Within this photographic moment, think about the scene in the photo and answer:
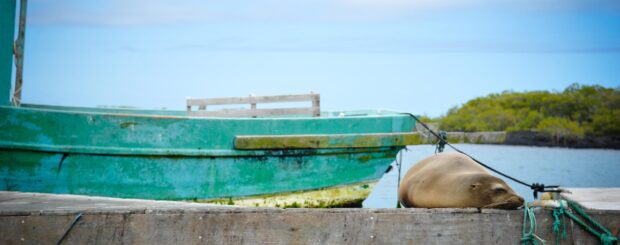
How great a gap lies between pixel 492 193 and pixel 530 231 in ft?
0.86

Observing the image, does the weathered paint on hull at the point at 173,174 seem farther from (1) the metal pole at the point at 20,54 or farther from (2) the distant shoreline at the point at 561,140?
(2) the distant shoreline at the point at 561,140

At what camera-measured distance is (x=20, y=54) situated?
370 inches

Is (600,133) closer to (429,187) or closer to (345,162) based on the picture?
(345,162)

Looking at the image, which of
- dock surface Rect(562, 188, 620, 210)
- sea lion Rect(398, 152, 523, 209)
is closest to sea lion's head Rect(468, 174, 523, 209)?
sea lion Rect(398, 152, 523, 209)

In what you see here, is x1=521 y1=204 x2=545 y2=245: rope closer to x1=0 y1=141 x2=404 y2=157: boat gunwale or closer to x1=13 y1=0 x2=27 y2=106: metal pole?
x1=0 y1=141 x2=404 y2=157: boat gunwale

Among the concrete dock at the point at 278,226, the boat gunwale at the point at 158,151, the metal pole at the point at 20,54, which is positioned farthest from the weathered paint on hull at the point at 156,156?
the concrete dock at the point at 278,226

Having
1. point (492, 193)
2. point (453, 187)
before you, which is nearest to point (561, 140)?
point (453, 187)

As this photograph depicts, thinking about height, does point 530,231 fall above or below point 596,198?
below

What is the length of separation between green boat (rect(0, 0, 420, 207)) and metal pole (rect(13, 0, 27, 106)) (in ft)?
0.09

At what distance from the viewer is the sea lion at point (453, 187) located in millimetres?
3448

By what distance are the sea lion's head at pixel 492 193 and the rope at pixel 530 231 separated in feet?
0.30

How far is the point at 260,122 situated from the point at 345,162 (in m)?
1.33

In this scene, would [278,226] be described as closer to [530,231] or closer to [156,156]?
[530,231]

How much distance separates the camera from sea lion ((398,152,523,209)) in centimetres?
345
